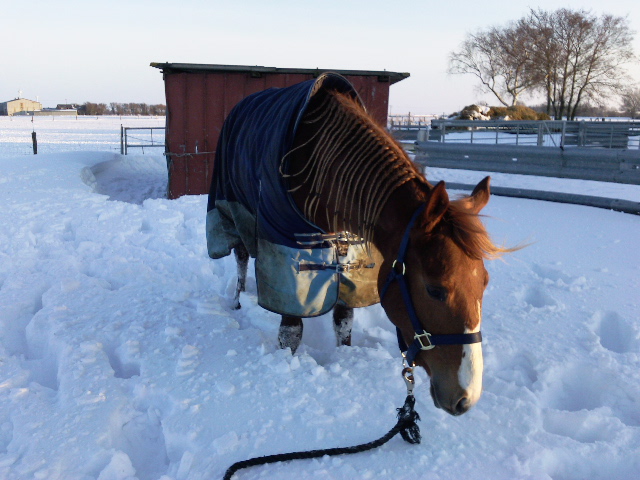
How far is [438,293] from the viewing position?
2.08 m

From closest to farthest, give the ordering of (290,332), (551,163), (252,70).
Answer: (290,332) → (551,163) → (252,70)

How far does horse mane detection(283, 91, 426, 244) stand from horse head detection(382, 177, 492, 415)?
301 millimetres

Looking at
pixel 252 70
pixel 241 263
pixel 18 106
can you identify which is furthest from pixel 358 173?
pixel 18 106

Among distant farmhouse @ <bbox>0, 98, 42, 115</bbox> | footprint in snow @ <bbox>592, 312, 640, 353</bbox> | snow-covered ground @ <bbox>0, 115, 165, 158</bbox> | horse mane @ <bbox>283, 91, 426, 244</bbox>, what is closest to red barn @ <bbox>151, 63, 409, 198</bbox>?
footprint in snow @ <bbox>592, 312, 640, 353</bbox>

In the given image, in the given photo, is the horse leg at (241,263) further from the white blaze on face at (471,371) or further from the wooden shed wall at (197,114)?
the wooden shed wall at (197,114)

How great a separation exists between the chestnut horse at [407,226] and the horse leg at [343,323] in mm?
826

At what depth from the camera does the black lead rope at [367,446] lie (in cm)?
225

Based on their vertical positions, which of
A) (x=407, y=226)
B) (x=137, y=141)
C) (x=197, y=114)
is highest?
(x=197, y=114)

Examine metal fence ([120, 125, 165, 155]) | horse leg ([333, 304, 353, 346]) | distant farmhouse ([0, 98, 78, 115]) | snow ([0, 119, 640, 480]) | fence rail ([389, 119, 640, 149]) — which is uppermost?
distant farmhouse ([0, 98, 78, 115])

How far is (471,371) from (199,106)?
32.8ft

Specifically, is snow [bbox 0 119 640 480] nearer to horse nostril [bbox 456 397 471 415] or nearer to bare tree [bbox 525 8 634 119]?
horse nostril [bbox 456 397 471 415]

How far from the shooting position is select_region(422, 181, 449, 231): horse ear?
1997 mm

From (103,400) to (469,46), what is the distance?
1707 inches

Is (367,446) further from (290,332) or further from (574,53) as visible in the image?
(574,53)
